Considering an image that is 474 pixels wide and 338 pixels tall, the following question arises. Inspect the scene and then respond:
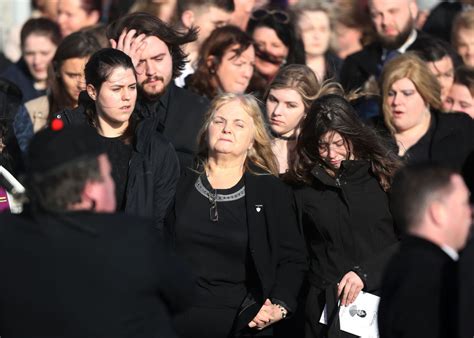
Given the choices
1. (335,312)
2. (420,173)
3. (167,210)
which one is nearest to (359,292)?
(335,312)

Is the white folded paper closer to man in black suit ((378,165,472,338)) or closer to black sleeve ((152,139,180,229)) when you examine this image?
black sleeve ((152,139,180,229))

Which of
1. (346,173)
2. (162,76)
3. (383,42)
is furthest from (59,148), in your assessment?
(383,42)

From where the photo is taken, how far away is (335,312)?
6625 mm

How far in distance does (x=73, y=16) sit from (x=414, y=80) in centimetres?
424

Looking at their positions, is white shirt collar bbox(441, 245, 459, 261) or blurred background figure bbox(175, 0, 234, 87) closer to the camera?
white shirt collar bbox(441, 245, 459, 261)

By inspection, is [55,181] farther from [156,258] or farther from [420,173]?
[420,173]

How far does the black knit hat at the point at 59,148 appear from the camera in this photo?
15.1 feet

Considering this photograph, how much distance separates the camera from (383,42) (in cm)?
920

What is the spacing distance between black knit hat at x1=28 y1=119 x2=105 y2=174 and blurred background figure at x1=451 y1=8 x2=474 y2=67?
5250 mm

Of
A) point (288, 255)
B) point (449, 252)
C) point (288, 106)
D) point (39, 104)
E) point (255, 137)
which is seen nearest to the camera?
point (449, 252)

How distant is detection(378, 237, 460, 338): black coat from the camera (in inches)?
179

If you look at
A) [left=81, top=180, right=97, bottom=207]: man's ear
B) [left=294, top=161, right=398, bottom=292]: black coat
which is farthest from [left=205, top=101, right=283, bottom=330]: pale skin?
[left=81, top=180, right=97, bottom=207]: man's ear

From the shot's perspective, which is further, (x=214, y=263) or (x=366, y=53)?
(x=366, y=53)

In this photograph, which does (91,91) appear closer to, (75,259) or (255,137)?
(255,137)
